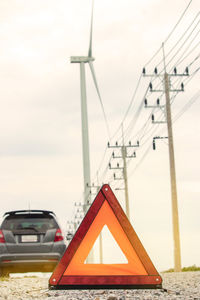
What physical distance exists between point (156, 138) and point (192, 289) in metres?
23.6

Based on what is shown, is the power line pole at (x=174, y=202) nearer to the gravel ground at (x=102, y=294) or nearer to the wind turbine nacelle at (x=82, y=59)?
the wind turbine nacelle at (x=82, y=59)

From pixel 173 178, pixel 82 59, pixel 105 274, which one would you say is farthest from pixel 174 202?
pixel 105 274

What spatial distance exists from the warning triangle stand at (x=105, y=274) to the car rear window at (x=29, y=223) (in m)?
4.87

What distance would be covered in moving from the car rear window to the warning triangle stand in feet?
16.0

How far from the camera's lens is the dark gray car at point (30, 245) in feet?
44.6

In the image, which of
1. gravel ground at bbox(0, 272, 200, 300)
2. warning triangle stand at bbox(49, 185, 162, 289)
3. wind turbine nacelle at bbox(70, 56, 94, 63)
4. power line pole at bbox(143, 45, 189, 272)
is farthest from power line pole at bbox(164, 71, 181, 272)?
warning triangle stand at bbox(49, 185, 162, 289)

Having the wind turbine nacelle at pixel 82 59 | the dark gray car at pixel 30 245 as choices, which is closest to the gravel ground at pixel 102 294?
the dark gray car at pixel 30 245

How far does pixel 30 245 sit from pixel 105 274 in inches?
193

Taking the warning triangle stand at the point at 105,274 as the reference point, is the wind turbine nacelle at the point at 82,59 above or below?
above

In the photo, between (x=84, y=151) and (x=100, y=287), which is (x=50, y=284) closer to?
(x=100, y=287)

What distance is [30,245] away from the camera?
44.7 ft

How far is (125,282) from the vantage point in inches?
351

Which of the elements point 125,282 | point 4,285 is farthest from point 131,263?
point 4,285

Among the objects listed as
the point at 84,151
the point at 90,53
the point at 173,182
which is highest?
the point at 90,53
